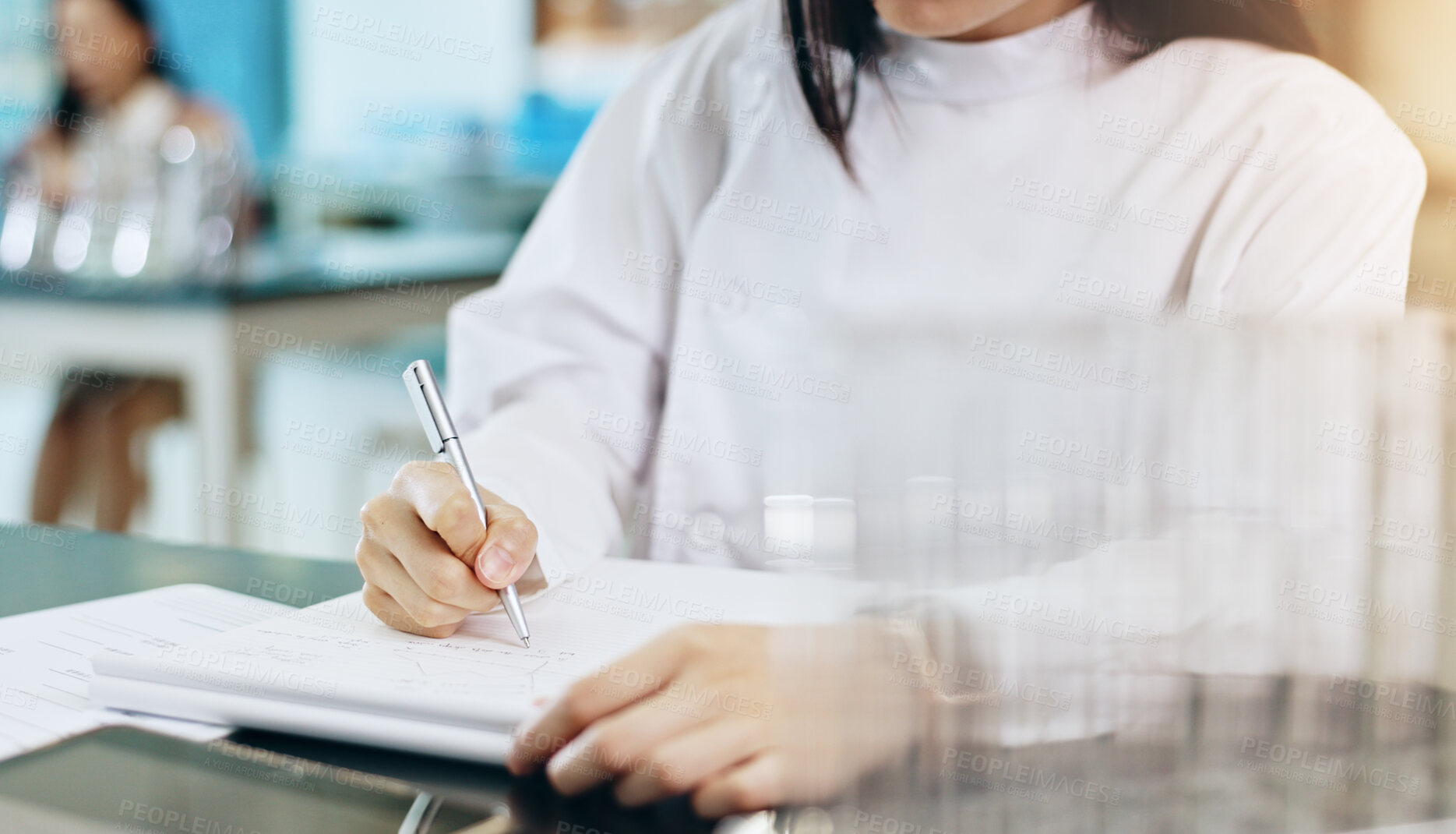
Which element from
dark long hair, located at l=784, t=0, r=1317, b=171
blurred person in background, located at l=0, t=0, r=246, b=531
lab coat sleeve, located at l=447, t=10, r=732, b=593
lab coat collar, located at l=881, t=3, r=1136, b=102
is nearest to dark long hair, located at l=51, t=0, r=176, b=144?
blurred person in background, located at l=0, t=0, r=246, b=531

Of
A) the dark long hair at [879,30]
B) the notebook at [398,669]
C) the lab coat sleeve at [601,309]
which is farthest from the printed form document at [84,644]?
the dark long hair at [879,30]

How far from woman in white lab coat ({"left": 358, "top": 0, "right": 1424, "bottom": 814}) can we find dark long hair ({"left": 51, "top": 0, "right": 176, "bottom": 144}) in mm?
1863

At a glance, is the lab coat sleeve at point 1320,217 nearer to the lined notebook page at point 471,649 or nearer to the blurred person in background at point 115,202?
the lined notebook page at point 471,649

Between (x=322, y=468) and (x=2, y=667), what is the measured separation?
2.22 meters

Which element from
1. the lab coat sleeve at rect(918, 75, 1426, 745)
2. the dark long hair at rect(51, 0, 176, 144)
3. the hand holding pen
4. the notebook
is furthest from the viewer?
the dark long hair at rect(51, 0, 176, 144)

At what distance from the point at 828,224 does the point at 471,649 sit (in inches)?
17.7

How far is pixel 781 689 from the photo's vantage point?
0.32 meters

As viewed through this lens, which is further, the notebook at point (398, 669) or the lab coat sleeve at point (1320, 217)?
the lab coat sleeve at point (1320, 217)

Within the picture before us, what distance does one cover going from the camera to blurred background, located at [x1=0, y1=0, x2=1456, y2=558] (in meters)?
1.81

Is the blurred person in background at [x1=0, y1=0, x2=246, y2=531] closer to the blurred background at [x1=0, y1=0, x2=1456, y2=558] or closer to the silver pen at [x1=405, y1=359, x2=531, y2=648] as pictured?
the blurred background at [x1=0, y1=0, x2=1456, y2=558]

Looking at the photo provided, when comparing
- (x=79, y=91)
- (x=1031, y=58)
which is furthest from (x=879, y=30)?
(x=79, y=91)

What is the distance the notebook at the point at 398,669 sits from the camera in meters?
0.40

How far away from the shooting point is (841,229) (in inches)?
32.6

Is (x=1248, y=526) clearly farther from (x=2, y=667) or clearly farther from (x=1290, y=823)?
(x=2, y=667)
